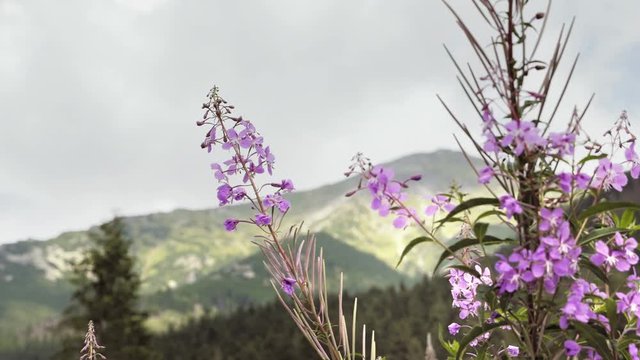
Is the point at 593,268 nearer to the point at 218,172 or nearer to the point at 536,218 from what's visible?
the point at 536,218

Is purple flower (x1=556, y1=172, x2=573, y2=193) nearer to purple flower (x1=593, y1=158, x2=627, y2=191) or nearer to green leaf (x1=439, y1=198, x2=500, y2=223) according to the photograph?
green leaf (x1=439, y1=198, x2=500, y2=223)

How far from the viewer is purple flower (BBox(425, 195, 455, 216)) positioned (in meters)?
2.28

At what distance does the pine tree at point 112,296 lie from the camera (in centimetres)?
3909

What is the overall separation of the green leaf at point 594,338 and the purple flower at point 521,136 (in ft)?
1.94

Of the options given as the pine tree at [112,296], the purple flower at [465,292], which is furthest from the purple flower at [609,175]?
the pine tree at [112,296]

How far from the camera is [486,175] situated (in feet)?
6.32

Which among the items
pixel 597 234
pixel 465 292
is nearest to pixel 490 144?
pixel 597 234

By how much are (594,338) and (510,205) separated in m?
0.51

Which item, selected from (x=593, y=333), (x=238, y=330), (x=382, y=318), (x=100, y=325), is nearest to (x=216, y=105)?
(x=593, y=333)

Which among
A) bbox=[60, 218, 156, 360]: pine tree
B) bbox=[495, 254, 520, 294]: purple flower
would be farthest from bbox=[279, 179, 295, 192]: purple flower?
bbox=[60, 218, 156, 360]: pine tree

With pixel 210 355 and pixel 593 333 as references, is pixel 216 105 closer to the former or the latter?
pixel 593 333

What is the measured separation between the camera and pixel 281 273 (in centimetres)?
330

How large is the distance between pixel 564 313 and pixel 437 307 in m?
48.8

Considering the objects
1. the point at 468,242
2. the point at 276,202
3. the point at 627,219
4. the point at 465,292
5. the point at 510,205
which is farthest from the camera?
the point at 276,202
